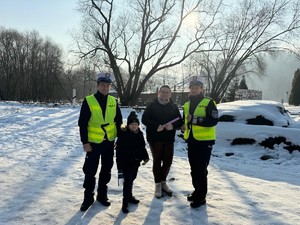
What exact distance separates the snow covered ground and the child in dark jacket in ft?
1.41

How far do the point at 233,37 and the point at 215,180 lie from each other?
24.9 m

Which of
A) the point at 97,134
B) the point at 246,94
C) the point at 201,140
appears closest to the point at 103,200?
the point at 97,134

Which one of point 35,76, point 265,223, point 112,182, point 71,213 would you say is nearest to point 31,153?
point 112,182

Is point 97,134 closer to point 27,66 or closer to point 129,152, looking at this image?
point 129,152

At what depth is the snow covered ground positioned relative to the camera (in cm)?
471

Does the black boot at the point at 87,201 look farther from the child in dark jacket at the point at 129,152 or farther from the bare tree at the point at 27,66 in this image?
the bare tree at the point at 27,66

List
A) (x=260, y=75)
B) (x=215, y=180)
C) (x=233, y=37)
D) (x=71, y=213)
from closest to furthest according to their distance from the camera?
(x=71, y=213), (x=215, y=180), (x=233, y=37), (x=260, y=75)

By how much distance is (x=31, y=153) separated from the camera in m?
8.59

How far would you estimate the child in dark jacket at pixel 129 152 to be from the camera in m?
5.08

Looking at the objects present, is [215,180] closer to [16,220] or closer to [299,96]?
[16,220]

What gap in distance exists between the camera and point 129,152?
5.08m

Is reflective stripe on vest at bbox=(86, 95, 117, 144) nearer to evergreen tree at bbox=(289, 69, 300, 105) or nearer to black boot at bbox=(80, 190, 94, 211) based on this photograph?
black boot at bbox=(80, 190, 94, 211)

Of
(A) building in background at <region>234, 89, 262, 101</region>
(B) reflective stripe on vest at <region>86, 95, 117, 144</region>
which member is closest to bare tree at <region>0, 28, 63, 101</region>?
(A) building in background at <region>234, 89, 262, 101</region>

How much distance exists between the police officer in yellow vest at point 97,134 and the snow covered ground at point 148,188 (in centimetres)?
32
